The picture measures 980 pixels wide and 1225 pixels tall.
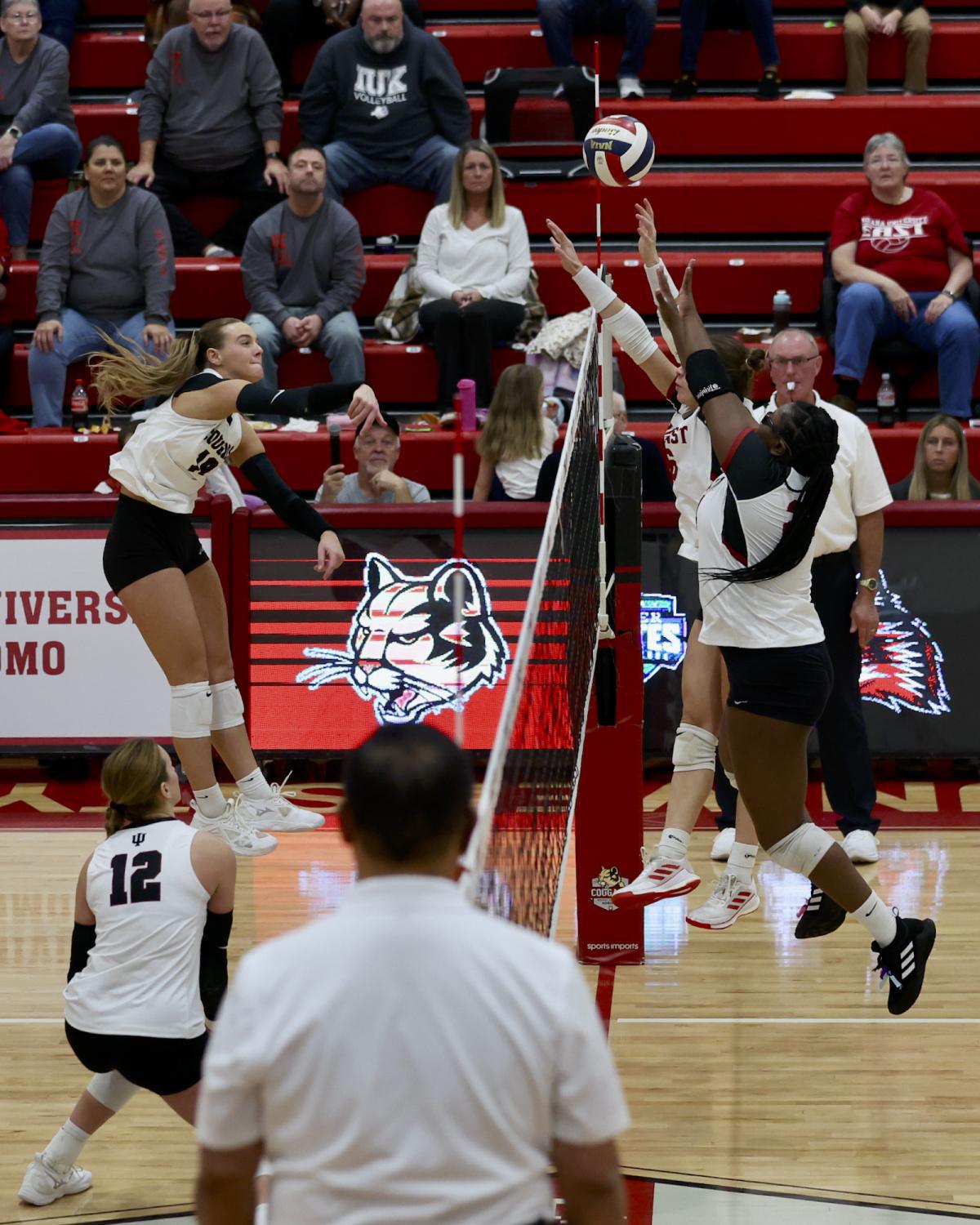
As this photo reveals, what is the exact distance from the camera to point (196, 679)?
6816 millimetres

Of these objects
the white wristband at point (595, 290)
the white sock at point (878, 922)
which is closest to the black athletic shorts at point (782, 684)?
the white sock at point (878, 922)

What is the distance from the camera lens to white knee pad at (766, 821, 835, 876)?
5633 mm

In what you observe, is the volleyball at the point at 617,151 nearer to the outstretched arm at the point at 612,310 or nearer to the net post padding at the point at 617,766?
the outstretched arm at the point at 612,310

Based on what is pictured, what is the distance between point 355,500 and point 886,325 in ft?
12.4

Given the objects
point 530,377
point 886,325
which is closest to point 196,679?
point 530,377

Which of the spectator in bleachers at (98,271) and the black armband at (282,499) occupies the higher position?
the spectator in bleachers at (98,271)

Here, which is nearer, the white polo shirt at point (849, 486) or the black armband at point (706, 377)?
the black armband at point (706, 377)

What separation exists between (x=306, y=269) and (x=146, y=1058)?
7496 millimetres

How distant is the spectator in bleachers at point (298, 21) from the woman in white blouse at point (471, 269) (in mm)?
2305

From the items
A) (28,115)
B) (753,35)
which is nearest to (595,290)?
(28,115)

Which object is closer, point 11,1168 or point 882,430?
point 11,1168

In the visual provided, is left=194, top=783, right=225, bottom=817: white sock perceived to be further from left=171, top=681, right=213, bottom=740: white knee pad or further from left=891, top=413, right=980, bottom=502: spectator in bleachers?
left=891, top=413, right=980, bottom=502: spectator in bleachers

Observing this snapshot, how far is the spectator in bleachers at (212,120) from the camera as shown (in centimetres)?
1199

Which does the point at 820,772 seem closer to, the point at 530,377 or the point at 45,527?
the point at 530,377
